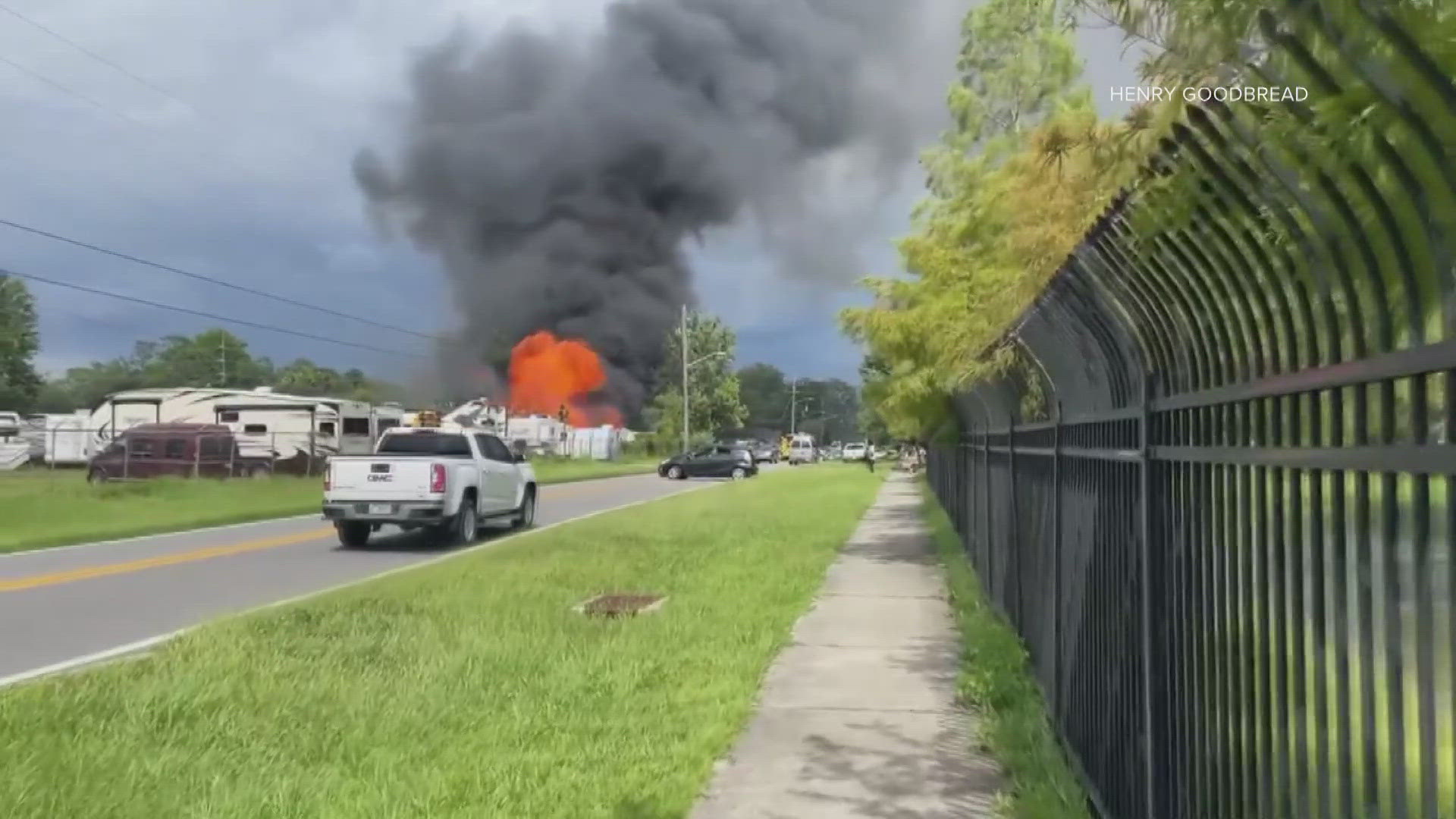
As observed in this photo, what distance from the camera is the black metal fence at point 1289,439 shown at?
77.0 inches

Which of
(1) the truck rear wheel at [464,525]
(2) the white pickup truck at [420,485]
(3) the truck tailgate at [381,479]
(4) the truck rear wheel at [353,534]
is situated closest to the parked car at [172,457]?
(2) the white pickup truck at [420,485]

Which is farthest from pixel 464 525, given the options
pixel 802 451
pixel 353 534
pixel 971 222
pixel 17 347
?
pixel 17 347

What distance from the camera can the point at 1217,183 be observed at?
2.86 meters

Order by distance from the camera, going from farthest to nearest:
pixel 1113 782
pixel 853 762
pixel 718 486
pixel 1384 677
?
pixel 718 486 < pixel 853 762 < pixel 1113 782 < pixel 1384 677

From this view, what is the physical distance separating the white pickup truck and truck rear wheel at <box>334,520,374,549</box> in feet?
0.04

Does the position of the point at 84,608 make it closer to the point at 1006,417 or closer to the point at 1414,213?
the point at 1006,417

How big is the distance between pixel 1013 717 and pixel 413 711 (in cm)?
311

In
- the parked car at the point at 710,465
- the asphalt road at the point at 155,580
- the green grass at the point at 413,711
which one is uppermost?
the parked car at the point at 710,465

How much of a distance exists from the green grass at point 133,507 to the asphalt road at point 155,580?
966 mm

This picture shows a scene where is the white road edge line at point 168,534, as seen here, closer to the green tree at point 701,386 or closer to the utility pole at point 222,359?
the green tree at point 701,386

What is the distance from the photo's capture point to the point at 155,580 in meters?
13.8

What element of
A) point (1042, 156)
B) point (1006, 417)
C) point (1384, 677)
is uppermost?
point (1042, 156)

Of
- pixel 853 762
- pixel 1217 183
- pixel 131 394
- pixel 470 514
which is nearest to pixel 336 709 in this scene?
pixel 853 762

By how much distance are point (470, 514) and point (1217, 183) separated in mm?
16983
